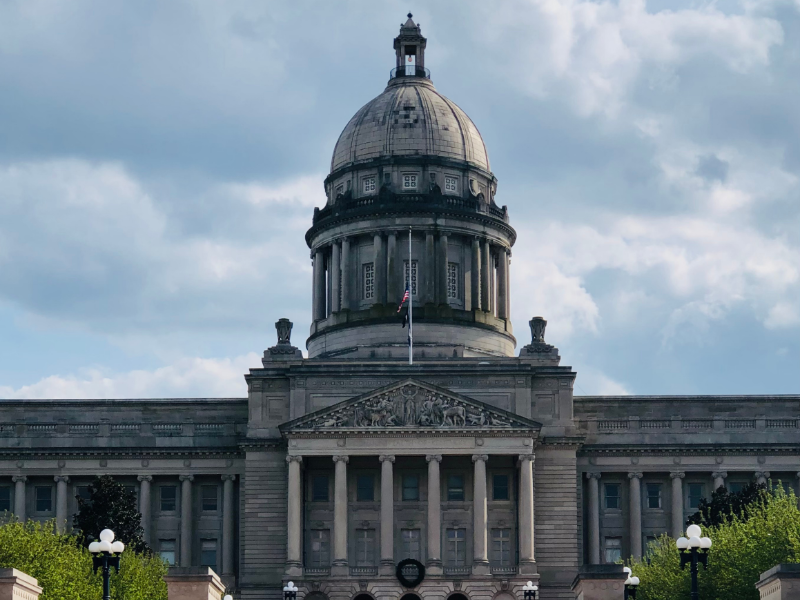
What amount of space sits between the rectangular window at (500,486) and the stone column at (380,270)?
18437mm

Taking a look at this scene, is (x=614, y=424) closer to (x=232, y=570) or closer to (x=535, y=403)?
(x=535, y=403)

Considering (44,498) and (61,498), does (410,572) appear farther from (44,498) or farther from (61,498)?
(44,498)

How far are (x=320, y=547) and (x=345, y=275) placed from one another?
23890 millimetres

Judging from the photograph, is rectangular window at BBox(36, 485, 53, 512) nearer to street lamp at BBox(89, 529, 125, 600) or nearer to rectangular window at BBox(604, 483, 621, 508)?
rectangular window at BBox(604, 483, 621, 508)

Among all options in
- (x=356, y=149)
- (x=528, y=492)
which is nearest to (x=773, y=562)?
(x=528, y=492)

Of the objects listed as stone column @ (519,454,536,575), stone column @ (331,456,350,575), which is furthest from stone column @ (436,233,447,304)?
stone column @ (331,456,350,575)

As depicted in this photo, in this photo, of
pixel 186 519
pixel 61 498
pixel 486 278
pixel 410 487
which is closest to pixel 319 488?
pixel 410 487

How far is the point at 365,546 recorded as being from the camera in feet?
412

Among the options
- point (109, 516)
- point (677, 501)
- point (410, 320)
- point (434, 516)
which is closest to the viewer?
point (109, 516)

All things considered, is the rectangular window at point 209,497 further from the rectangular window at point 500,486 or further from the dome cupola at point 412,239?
the rectangular window at point 500,486

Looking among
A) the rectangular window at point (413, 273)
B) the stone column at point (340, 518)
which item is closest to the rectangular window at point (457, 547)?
the stone column at point (340, 518)

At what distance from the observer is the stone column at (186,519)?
128 metres

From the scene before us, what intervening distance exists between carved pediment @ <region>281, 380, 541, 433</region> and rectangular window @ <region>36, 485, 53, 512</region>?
63.0 feet

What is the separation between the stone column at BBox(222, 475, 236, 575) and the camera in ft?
420
